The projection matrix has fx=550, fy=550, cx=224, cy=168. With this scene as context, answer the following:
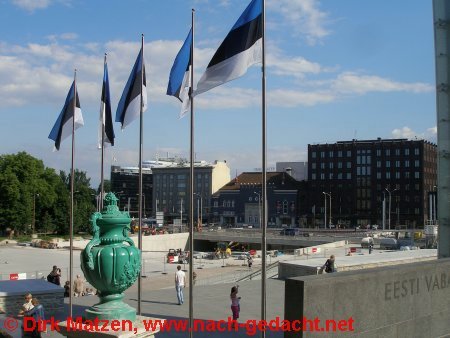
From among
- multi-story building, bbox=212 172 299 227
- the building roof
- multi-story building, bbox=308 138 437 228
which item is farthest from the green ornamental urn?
the building roof

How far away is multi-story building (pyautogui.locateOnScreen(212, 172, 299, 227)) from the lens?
12312 cm

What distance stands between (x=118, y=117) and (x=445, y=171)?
982 cm

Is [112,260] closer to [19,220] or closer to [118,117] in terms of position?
[118,117]

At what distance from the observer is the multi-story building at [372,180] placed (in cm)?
11044

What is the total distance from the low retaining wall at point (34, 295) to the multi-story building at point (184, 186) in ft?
383

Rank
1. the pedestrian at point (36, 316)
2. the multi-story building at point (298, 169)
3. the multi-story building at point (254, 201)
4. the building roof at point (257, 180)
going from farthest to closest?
the multi-story building at point (298, 169) → the building roof at point (257, 180) → the multi-story building at point (254, 201) → the pedestrian at point (36, 316)

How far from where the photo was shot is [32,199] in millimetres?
81188

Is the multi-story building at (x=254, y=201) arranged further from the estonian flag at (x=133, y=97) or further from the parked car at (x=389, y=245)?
the estonian flag at (x=133, y=97)

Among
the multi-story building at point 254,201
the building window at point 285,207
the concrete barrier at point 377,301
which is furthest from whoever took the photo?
the multi-story building at point 254,201

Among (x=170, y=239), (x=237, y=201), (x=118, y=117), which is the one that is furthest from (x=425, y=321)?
(x=237, y=201)

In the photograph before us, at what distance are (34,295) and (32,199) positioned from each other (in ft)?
223

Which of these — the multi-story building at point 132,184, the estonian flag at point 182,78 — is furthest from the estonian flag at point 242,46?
the multi-story building at point 132,184

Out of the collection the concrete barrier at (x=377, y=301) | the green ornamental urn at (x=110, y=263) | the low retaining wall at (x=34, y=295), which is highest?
the green ornamental urn at (x=110, y=263)

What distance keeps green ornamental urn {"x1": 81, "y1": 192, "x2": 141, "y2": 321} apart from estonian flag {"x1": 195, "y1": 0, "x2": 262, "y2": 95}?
5.27m
